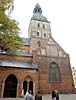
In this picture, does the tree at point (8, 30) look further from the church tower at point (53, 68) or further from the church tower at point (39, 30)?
the church tower at point (39, 30)

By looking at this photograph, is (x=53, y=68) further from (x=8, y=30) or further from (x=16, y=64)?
(x=8, y=30)

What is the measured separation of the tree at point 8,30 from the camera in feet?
37.3

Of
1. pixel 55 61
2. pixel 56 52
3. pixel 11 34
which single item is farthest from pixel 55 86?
pixel 11 34

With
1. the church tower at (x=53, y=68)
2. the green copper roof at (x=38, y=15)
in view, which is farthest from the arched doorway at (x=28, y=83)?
the green copper roof at (x=38, y=15)

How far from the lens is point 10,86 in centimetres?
2130

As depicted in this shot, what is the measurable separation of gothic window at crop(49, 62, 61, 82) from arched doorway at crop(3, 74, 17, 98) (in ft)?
21.8

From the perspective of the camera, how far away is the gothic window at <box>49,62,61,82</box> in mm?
24494

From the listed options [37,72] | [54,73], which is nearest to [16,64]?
[37,72]

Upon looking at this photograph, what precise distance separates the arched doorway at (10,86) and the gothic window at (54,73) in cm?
663

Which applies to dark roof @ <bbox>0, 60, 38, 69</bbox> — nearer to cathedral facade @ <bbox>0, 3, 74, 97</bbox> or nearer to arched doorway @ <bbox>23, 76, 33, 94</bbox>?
cathedral facade @ <bbox>0, 3, 74, 97</bbox>

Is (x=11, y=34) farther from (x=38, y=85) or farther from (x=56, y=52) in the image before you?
(x=56, y=52)

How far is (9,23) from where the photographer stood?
12016 mm

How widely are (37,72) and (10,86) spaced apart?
499cm

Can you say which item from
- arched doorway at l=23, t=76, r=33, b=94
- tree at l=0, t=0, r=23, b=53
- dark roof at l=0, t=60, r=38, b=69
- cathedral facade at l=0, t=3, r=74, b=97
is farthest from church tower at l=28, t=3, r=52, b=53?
tree at l=0, t=0, r=23, b=53
